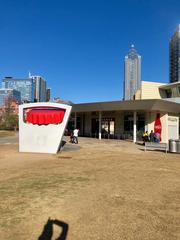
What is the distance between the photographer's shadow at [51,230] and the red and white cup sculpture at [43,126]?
1220 centimetres

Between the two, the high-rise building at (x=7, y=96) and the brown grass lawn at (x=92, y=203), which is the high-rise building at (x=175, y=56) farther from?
the brown grass lawn at (x=92, y=203)

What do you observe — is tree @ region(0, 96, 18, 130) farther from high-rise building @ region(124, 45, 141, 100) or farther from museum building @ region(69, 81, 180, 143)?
high-rise building @ region(124, 45, 141, 100)

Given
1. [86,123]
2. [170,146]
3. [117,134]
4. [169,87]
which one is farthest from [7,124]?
[170,146]

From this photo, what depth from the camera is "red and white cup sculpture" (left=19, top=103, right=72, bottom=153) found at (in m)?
17.2

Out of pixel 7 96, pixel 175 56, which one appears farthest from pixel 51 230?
pixel 175 56

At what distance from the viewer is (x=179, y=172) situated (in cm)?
1065

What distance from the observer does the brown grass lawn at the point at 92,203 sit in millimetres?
4605

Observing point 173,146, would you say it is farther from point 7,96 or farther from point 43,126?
point 7,96

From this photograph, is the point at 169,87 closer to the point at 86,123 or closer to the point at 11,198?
the point at 86,123

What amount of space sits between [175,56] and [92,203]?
82.4 m

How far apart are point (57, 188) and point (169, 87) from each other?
4005 cm

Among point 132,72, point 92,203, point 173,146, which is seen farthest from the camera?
point 132,72

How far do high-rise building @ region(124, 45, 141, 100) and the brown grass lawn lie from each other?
84.5 m

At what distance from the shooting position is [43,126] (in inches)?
684
